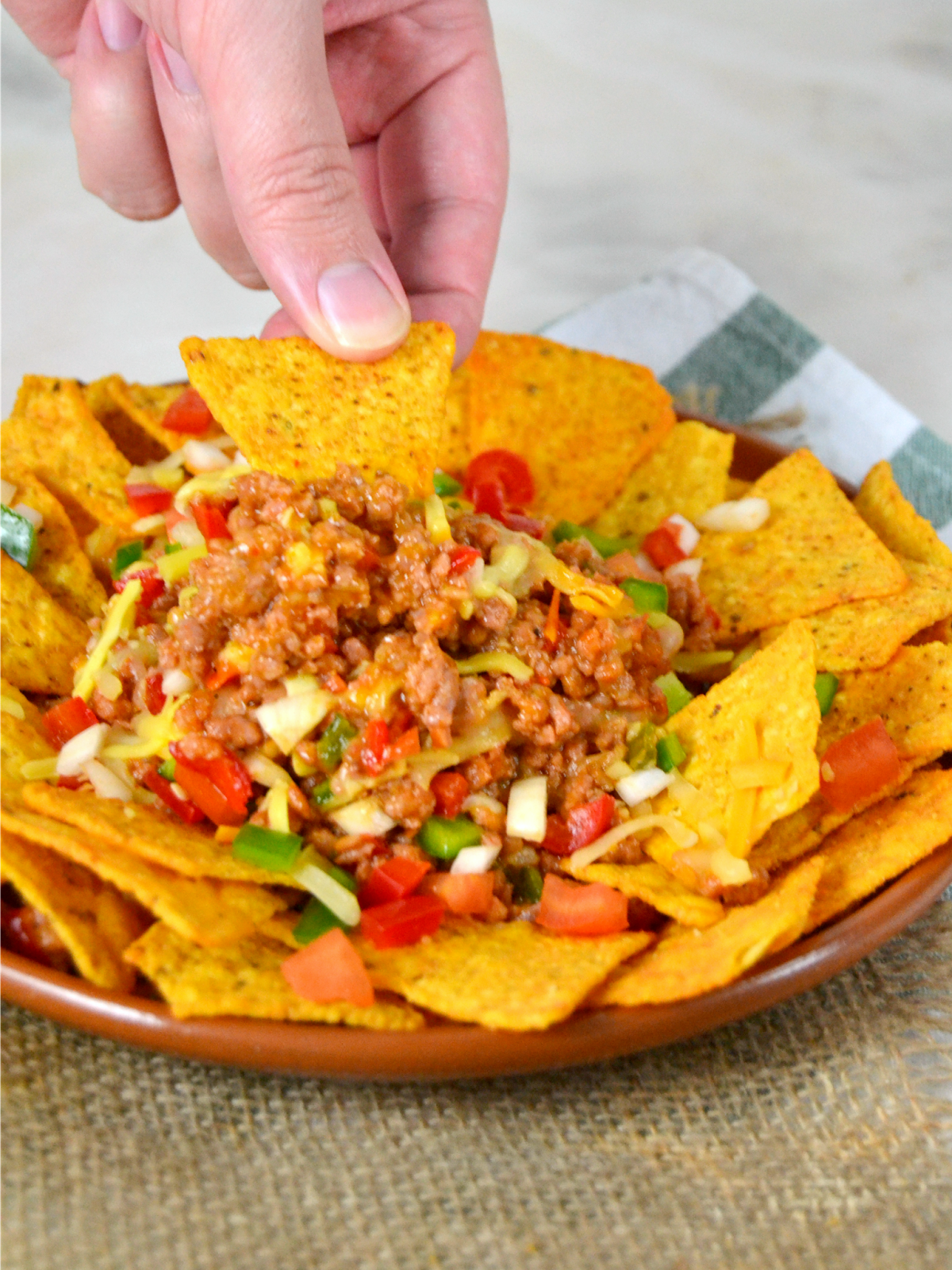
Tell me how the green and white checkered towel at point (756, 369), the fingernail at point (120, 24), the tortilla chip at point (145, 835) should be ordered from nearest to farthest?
the tortilla chip at point (145, 835) → the fingernail at point (120, 24) → the green and white checkered towel at point (756, 369)

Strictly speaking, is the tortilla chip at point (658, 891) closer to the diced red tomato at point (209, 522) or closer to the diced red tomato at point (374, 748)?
the diced red tomato at point (374, 748)

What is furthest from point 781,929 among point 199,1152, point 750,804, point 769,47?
point 769,47

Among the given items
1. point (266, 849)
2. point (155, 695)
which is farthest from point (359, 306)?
point (266, 849)

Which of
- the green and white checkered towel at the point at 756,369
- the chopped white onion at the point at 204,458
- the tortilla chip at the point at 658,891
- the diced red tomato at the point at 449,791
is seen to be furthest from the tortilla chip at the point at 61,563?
the green and white checkered towel at the point at 756,369

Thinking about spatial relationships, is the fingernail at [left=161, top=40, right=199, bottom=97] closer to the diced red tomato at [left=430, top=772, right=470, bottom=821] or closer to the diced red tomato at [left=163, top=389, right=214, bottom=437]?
the diced red tomato at [left=163, top=389, right=214, bottom=437]

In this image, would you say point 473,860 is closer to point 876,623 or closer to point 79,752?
point 79,752

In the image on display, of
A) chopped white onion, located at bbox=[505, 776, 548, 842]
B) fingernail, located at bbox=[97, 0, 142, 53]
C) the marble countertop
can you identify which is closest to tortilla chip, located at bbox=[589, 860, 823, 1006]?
chopped white onion, located at bbox=[505, 776, 548, 842]
